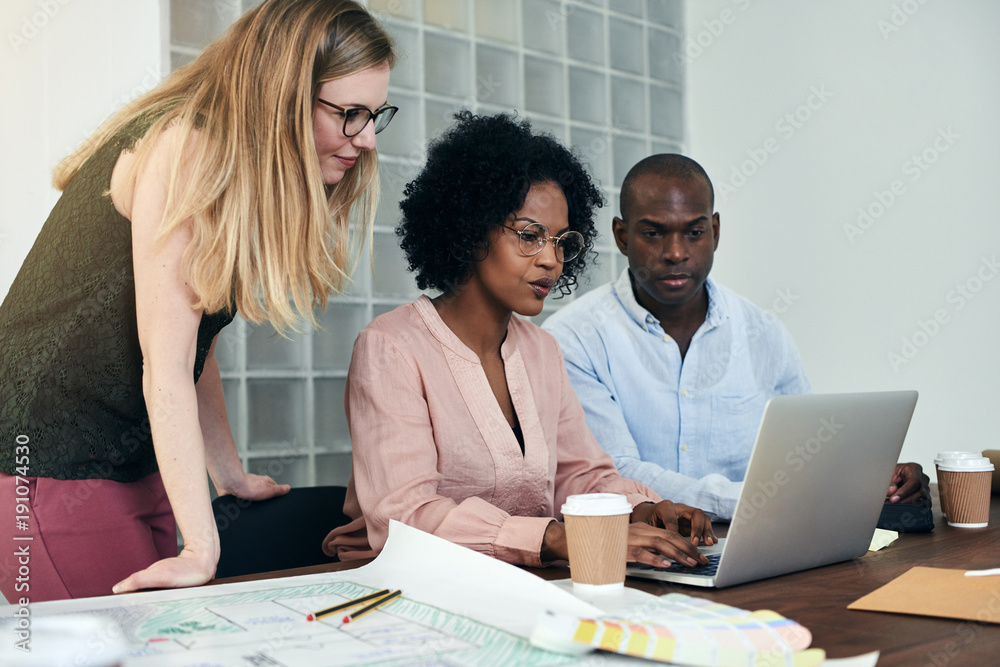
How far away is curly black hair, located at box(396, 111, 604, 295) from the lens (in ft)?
5.44

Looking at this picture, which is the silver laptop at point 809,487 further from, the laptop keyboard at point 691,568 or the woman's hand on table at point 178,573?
the woman's hand on table at point 178,573

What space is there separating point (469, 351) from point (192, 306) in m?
0.58

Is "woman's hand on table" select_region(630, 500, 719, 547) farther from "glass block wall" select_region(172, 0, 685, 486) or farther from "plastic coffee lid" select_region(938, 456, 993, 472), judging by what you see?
"glass block wall" select_region(172, 0, 685, 486)

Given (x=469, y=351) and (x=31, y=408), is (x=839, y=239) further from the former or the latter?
(x=31, y=408)

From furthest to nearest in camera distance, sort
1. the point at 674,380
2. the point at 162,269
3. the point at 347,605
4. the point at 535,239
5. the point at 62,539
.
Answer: the point at 674,380, the point at 535,239, the point at 62,539, the point at 162,269, the point at 347,605

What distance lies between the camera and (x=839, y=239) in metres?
3.35

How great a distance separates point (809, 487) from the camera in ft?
3.44

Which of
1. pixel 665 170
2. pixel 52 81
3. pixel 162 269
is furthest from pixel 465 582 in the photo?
pixel 52 81

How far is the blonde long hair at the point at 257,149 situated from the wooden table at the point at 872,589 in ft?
1.33

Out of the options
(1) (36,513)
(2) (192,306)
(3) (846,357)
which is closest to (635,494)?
(2) (192,306)

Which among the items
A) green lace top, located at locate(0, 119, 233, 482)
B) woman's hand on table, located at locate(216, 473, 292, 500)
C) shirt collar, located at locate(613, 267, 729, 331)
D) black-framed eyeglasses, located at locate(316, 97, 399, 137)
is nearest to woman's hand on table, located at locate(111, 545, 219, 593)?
green lace top, located at locate(0, 119, 233, 482)

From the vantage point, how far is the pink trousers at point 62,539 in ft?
4.00

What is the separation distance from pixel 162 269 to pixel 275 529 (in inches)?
22.3

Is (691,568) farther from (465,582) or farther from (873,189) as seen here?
(873,189)
